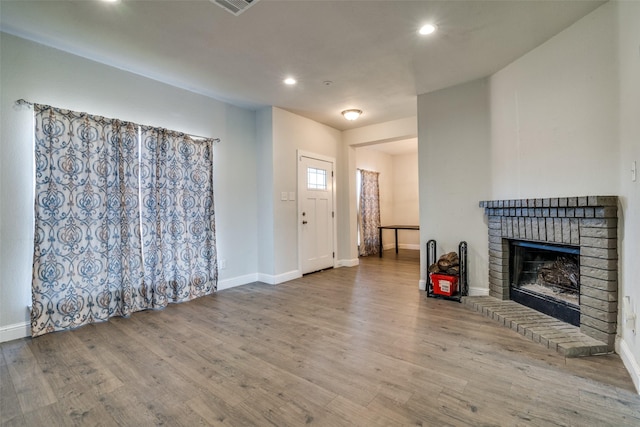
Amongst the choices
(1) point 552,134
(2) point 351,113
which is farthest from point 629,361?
(2) point 351,113

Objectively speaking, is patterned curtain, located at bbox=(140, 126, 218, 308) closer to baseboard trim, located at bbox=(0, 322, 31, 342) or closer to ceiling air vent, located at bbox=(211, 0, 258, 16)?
baseboard trim, located at bbox=(0, 322, 31, 342)

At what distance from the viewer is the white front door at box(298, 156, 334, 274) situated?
489 cm

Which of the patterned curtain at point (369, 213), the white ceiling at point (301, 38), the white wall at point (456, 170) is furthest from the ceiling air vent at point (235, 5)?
the patterned curtain at point (369, 213)

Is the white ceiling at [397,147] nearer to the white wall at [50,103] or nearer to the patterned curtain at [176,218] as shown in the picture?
the white wall at [50,103]

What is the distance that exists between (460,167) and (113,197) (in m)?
4.01

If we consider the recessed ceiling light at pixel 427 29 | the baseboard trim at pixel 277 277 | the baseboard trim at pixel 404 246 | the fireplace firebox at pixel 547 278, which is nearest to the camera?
the recessed ceiling light at pixel 427 29

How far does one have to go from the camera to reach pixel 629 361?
1941 mm

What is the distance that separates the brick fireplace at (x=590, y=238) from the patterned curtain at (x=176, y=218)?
3644mm

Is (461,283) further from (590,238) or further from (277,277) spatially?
(277,277)

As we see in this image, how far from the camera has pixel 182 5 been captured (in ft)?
7.13

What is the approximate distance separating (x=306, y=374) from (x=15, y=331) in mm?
2639

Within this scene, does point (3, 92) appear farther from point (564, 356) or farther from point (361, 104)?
point (564, 356)

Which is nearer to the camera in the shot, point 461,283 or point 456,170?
point 461,283

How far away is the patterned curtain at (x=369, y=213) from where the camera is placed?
7.05 meters
